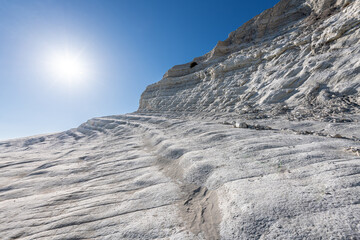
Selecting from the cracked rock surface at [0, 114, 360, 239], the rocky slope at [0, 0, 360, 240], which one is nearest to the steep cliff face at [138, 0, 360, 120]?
the rocky slope at [0, 0, 360, 240]

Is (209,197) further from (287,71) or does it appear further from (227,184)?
(287,71)

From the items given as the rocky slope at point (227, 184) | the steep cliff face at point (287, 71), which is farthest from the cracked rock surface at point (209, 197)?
the steep cliff face at point (287, 71)

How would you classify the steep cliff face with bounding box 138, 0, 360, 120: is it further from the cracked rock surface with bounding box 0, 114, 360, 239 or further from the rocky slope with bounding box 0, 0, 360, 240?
the cracked rock surface with bounding box 0, 114, 360, 239

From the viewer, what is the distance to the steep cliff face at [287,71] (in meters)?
7.37

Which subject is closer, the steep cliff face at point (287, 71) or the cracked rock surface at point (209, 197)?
A: the cracked rock surface at point (209, 197)

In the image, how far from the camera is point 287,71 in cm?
1077

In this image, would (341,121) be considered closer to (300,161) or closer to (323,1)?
(300,161)

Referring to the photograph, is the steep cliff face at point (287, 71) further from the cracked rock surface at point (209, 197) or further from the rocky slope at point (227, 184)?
the cracked rock surface at point (209, 197)

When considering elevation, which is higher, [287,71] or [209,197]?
[287,71]

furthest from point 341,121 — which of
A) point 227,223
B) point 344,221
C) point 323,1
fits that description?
point 323,1

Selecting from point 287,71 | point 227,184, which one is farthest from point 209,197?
point 287,71

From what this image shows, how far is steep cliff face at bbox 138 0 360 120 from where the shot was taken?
24.2 ft

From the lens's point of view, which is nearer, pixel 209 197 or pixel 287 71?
pixel 209 197

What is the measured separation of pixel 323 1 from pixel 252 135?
65.8 ft
